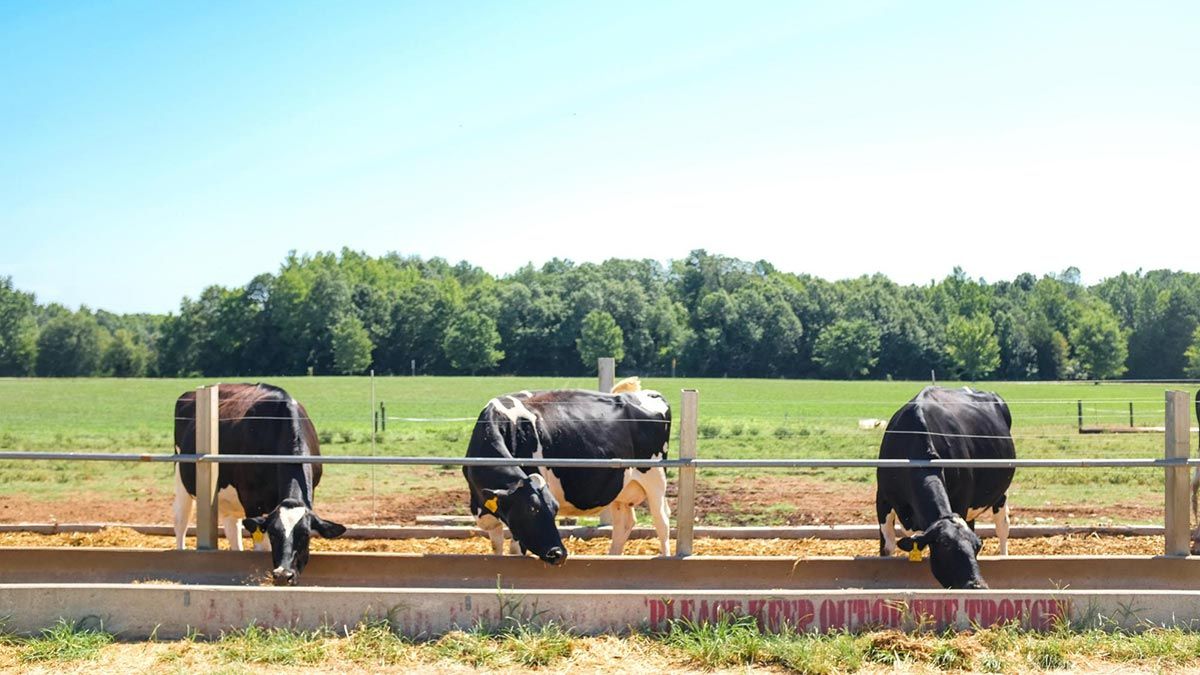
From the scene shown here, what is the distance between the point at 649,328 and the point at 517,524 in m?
102

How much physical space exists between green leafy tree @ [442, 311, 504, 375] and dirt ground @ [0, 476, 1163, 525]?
3225 inches

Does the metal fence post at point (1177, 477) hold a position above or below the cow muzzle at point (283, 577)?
above

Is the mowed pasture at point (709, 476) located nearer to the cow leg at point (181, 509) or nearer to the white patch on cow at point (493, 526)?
the cow leg at point (181, 509)

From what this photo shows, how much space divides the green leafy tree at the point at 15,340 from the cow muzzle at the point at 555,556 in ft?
307

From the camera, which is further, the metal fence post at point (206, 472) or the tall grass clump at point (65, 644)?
the metal fence post at point (206, 472)

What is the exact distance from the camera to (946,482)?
8961 millimetres

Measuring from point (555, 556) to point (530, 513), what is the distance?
44cm

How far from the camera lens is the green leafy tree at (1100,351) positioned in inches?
3693

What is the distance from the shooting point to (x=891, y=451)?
9.14 meters

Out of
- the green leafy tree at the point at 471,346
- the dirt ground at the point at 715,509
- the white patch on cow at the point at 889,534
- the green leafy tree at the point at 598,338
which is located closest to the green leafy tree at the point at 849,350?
the green leafy tree at the point at 598,338

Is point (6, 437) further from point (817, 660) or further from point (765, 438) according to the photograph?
point (817, 660)

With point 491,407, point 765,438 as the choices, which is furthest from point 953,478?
point 765,438

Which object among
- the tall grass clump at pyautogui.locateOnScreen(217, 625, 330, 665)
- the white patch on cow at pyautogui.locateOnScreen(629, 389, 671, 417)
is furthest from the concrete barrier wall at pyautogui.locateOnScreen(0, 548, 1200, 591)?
the white patch on cow at pyautogui.locateOnScreen(629, 389, 671, 417)

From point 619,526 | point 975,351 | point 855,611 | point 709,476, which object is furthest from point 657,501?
point 975,351
